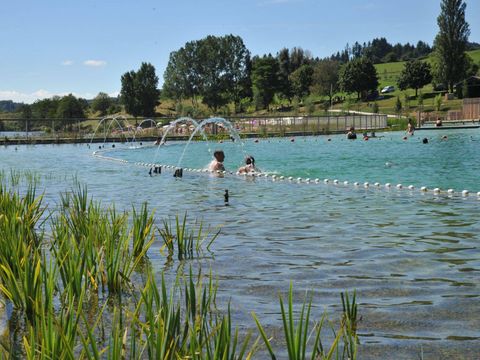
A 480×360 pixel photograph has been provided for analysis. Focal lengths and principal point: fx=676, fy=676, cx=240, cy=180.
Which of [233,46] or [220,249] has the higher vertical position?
[233,46]

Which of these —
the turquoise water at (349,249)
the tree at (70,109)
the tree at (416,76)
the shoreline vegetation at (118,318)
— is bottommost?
the turquoise water at (349,249)

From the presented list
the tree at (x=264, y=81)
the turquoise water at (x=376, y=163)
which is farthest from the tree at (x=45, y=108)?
the turquoise water at (x=376, y=163)

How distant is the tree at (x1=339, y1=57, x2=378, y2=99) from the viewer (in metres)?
135

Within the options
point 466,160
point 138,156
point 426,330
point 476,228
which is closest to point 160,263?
point 426,330

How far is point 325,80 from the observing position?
146 meters

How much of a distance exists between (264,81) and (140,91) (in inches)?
1017

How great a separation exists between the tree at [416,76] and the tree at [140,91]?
49.4 metres

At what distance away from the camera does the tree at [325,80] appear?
467ft

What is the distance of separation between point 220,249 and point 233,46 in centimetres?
13049

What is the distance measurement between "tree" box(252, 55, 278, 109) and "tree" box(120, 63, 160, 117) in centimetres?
2092

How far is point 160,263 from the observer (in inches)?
347

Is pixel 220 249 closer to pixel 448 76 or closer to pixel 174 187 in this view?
pixel 174 187

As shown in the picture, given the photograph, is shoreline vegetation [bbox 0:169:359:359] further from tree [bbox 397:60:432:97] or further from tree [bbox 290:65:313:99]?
tree [bbox 290:65:313:99]

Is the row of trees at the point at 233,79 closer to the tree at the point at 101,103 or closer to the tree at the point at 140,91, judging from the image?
the tree at the point at 140,91
